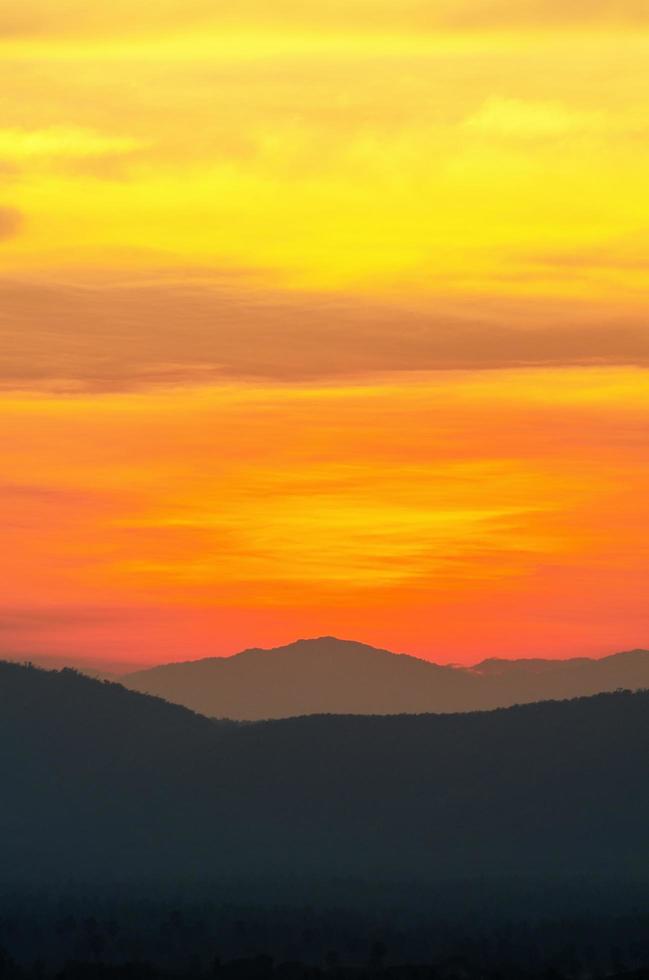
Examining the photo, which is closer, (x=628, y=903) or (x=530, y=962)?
(x=530, y=962)

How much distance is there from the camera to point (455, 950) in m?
116

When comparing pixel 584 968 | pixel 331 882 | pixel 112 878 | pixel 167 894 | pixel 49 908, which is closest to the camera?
pixel 584 968

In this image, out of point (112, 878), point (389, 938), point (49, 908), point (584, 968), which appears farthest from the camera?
point (112, 878)

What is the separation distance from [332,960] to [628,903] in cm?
5528

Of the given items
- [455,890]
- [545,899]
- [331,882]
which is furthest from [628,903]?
[331,882]

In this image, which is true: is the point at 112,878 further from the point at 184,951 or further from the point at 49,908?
the point at 184,951

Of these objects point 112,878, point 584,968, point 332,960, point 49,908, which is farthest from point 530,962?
point 112,878

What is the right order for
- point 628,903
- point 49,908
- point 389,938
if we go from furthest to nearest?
point 628,903, point 49,908, point 389,938

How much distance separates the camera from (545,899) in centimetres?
16675

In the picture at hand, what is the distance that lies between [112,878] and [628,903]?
203ft

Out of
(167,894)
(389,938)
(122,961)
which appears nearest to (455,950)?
(389,938)

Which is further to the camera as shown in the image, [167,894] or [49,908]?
[167,894]

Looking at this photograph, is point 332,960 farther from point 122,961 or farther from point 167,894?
point 167,894

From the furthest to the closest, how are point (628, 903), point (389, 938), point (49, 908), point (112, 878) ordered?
1. point (112, 878)
2. point (628, 903)
3. point (49, 908)
4. point (389, 938)
